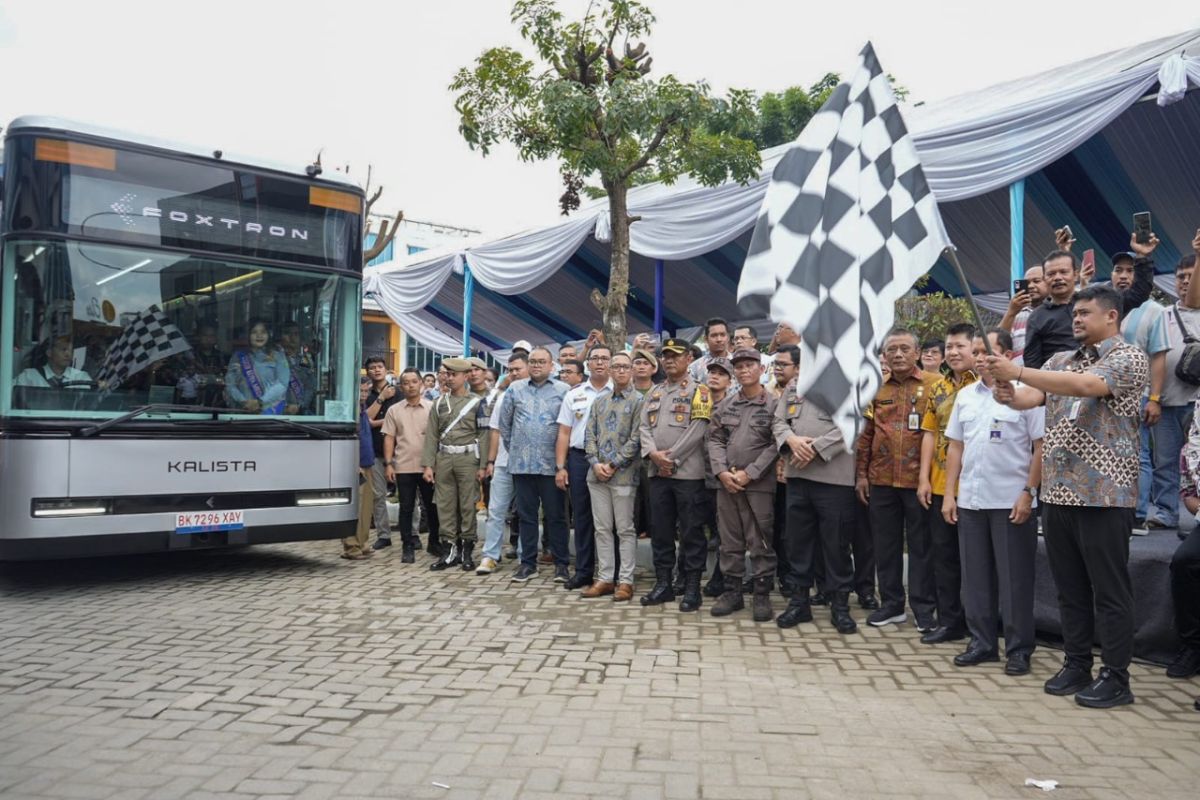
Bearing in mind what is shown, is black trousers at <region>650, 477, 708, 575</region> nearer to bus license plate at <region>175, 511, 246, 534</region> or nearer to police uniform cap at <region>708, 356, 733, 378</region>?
police uniform cap at <region>708, 356, 733, 378</region>

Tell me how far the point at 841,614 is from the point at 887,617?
1.30 ft

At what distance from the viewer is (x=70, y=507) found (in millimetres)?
6324

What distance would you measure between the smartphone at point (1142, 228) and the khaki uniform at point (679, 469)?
2.98m

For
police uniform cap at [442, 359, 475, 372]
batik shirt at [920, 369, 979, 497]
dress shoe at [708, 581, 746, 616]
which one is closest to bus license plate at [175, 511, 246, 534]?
police uniform cap at [442, 359, 475, 372]

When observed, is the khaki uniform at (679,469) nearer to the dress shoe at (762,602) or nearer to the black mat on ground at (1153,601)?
the dress shoe at (762,602)

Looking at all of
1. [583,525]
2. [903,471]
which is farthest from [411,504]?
[903,471]

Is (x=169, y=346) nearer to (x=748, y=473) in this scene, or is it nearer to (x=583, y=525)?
(x=583, y=525)

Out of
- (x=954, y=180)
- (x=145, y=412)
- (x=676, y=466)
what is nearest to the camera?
(x=676, y=466)

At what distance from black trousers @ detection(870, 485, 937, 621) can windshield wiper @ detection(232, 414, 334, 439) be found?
14.6 ft

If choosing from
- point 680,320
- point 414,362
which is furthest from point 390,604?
point 414,362

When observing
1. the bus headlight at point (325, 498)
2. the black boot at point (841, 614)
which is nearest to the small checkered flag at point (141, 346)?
the bus headlight at point (325, 498)

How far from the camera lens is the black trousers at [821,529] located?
19.3ft

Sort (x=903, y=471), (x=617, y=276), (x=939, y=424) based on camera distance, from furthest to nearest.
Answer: (x=617, y=276) < (x=903, y=471) < (x=939, y=424)

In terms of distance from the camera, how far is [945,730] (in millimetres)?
3887
